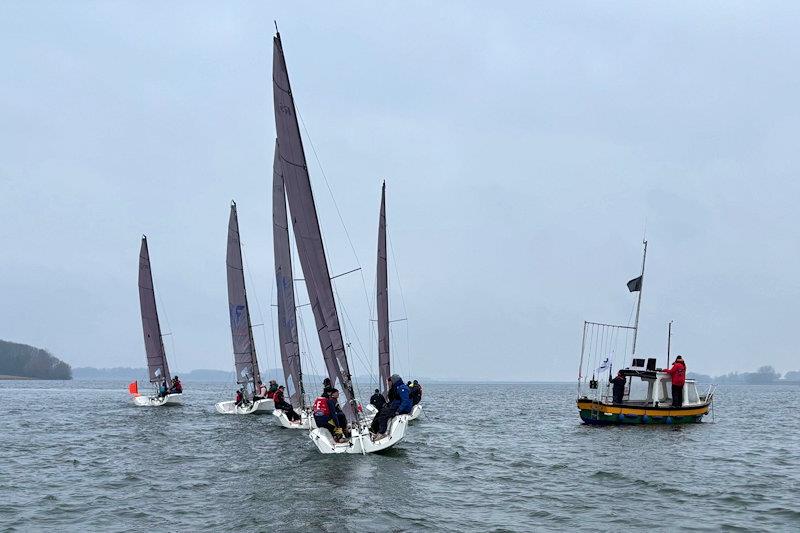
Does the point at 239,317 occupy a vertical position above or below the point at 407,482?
above

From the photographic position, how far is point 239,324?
49.6 meters

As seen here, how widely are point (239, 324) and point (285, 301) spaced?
12.8 metres

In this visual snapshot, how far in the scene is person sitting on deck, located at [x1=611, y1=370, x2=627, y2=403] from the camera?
1371 inches

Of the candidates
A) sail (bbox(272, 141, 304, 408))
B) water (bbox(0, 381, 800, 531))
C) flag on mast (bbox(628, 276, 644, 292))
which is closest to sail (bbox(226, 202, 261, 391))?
sail (bbox(272, 141, 304, 408))

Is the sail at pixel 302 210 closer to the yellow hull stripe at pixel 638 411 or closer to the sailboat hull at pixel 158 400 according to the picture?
the yellow hull stripe at pixel 638 411

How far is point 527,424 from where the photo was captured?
4366cm

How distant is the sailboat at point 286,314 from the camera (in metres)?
36.5

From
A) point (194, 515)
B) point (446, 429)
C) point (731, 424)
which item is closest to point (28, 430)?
point (446, 429)

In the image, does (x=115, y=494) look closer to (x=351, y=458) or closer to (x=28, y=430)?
(x=351, y=458)

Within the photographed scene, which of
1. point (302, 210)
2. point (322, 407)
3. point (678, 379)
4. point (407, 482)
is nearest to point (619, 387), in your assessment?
point (678, 379)

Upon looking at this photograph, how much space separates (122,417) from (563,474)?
108 feet

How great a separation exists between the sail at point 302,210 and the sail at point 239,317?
2436 cm

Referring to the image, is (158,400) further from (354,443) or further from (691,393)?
(691,393)

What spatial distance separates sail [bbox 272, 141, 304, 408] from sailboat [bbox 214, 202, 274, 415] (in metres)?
9.72
